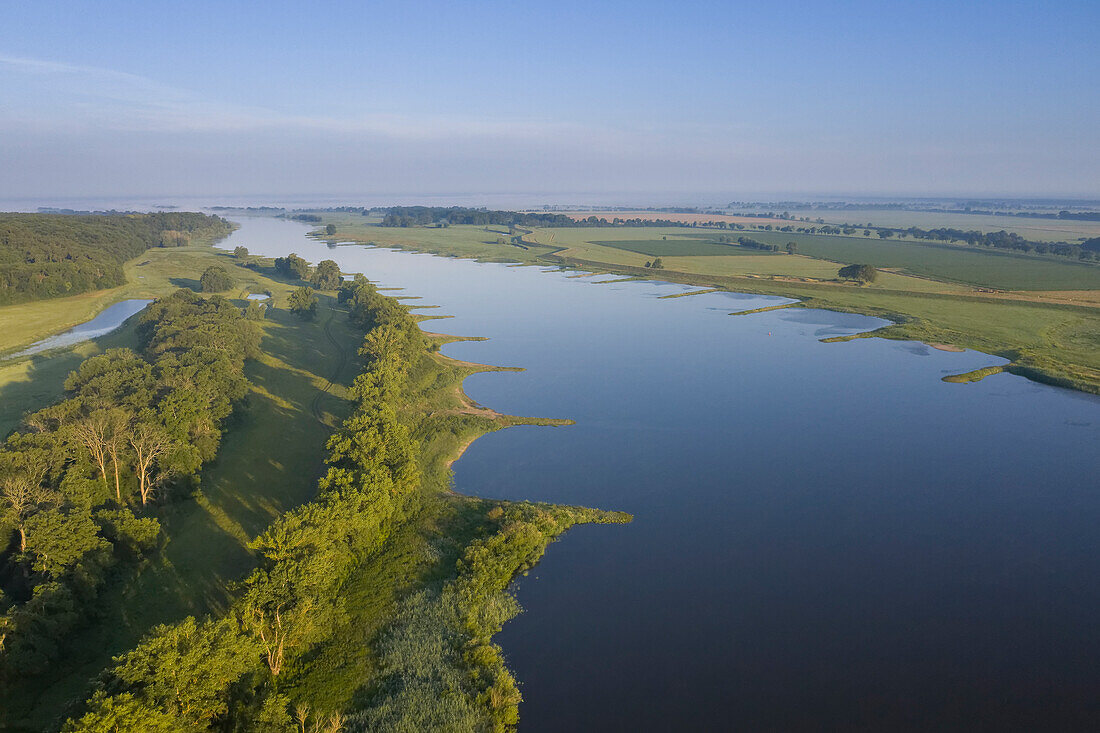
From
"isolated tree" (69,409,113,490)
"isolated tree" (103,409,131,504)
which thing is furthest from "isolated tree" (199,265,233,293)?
"isolated tree" (69,409,113,490)

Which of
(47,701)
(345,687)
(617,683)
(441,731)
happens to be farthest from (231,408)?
(617,683)

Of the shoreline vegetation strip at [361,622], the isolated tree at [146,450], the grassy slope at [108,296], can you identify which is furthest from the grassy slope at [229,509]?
the grassy slope at [108,296]

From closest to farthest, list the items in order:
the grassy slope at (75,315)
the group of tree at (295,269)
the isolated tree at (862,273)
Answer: the grassy slope at (75,315), the isolated tree at (862,273), the group of tree at (295,269)

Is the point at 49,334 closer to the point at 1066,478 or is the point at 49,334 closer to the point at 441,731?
the point at 441,731

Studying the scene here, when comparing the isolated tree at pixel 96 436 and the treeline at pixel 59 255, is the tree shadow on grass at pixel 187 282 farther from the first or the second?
the isolated tree at pixel 96 436

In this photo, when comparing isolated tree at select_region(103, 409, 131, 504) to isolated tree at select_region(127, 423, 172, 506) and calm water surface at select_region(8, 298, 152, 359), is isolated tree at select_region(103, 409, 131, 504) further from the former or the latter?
calm water surface at select_region(8, 298, 152, 359)

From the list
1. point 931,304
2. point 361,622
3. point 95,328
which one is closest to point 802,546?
point 361,622
